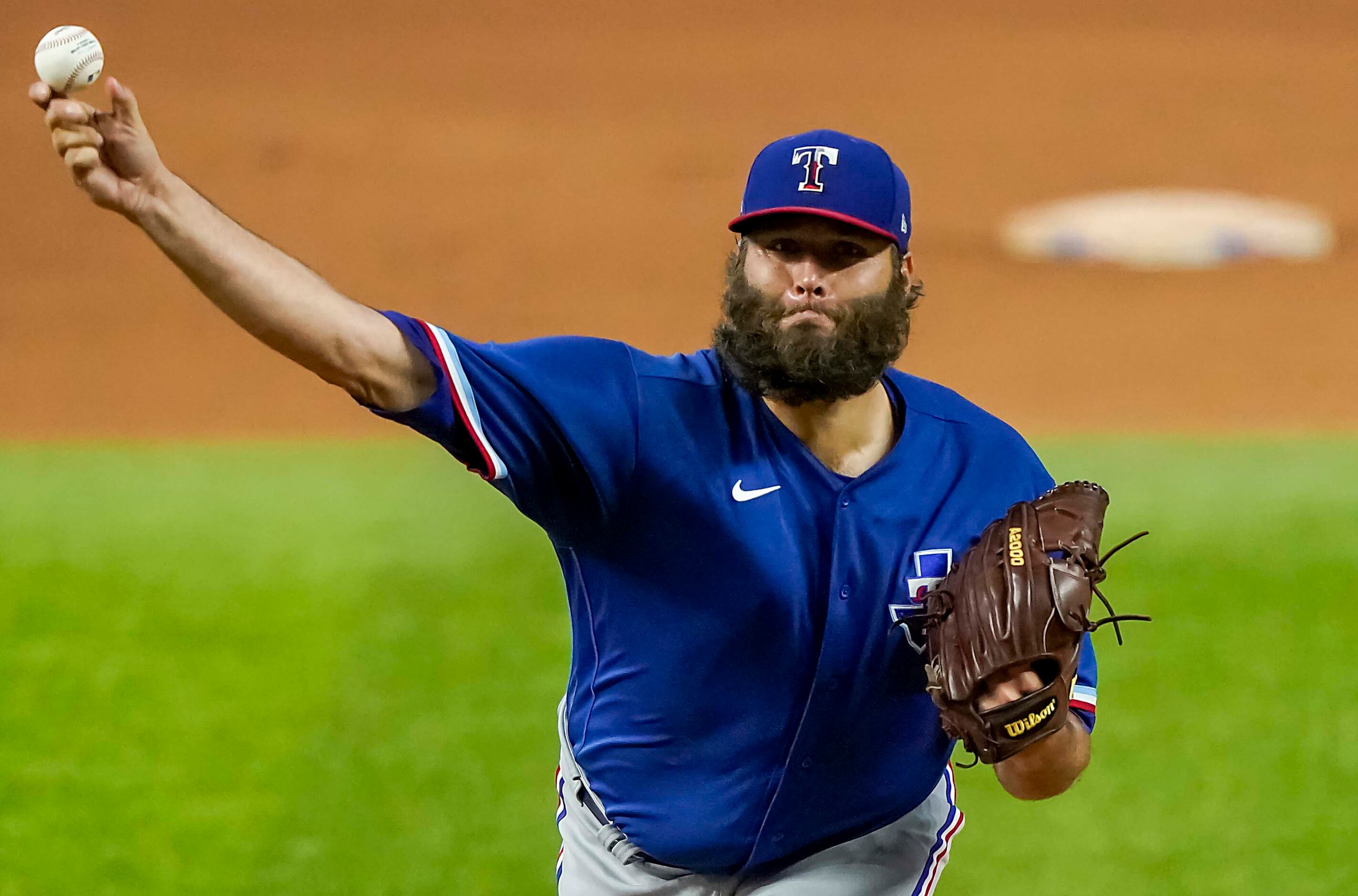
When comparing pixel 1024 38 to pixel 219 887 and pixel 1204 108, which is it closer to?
pixel 1204 108

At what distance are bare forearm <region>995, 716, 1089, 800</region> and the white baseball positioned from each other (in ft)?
6.63

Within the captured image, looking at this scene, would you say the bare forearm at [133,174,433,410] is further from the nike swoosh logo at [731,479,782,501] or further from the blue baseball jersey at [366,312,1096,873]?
the nike swoosh logo at [731,479,782,501]

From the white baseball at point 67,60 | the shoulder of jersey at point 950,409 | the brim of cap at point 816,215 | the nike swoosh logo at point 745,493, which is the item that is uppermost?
the white baseball at point 67,60

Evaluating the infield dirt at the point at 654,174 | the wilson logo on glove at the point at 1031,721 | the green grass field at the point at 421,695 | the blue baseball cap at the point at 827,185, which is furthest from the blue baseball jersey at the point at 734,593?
the infield dirt at the point at 654,174

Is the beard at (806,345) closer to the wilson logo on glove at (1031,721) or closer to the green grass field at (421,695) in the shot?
the wilson logo on glove at (1031,721)

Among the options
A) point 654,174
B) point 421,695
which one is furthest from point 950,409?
point 654,174

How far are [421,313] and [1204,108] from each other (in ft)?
22.1

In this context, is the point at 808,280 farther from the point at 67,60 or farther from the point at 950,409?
the point at 67,60

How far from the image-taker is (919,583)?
9.76 ft

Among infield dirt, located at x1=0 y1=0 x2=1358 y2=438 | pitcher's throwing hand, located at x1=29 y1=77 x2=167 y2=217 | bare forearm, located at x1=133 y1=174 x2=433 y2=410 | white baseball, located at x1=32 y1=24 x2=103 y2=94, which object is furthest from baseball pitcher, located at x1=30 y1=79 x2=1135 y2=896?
infield dirt, located at x1=0 y1=0 x2=1358 y2=438

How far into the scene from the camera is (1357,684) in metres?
6.16

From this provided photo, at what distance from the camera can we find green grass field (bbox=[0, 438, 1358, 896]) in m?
5.00

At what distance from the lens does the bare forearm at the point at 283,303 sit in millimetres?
2244

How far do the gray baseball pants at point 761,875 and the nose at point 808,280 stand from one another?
1.09m
